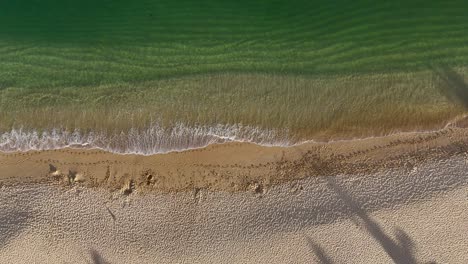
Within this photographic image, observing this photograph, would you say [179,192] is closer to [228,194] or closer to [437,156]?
[228,194]

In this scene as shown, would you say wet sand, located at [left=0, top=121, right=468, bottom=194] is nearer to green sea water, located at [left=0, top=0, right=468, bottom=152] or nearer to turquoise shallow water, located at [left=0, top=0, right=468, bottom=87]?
green sea water, located at [left=0, top=0, right=468, bottom=152]

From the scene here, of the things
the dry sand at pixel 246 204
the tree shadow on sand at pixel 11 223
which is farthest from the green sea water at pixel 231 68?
the tree shadow on sand at pixel 11 223

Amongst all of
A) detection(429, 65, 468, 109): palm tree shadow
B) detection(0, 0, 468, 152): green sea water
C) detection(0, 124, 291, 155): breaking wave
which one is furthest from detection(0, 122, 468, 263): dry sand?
detection(429, 65, 468, 109): palm tree shadow

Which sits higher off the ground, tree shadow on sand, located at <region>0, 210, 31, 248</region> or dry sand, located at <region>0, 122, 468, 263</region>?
dry sand, located at <region>0, 122, 468, 263</region>

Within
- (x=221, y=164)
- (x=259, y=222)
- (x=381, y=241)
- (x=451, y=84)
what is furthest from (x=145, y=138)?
(x=451, y=84)

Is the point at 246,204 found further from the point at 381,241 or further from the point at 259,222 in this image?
the point at 381,241

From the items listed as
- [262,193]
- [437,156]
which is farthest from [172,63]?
[437,156]

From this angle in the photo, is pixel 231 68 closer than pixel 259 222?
No

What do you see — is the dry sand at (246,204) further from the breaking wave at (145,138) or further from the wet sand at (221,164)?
the breaking wave at (145,138)
